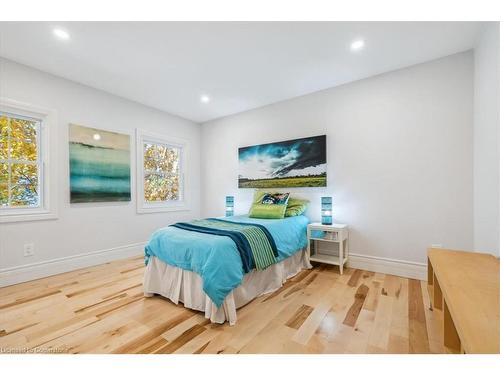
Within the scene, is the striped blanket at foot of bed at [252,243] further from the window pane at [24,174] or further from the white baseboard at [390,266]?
the window pane at [24,174]

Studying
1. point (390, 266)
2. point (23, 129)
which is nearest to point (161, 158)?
point (23, 129)

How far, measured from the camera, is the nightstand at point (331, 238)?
2703 mm

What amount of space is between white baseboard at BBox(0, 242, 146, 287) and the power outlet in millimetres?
120

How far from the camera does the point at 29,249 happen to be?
253cm

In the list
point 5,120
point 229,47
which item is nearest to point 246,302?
point 229,47

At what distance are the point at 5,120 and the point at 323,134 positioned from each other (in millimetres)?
3847

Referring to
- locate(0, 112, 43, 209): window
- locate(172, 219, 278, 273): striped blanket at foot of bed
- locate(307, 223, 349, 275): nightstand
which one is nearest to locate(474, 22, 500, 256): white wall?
locate(307, 223, 349, 275): nightstand

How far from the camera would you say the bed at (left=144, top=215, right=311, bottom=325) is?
5.67ft

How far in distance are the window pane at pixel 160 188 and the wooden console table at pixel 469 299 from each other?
12.5 feet

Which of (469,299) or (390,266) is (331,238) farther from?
(469,299)

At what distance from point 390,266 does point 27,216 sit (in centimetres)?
426

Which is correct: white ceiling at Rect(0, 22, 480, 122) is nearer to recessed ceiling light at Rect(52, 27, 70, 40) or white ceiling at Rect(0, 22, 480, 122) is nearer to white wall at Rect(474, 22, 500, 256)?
recessed ceiling light at Rect(52, 27, 70, 40)

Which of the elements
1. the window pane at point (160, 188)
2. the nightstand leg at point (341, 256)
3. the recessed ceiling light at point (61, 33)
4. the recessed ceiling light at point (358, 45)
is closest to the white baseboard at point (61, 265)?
the window pane at point (160, 188)
